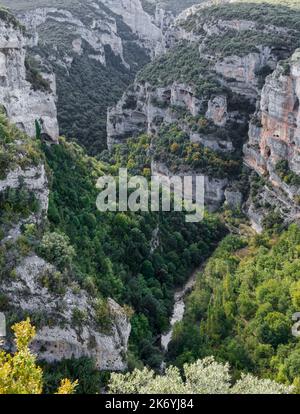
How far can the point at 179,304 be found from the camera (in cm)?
4422

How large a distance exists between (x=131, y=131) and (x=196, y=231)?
86.6ft

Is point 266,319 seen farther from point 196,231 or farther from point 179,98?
point 179,98

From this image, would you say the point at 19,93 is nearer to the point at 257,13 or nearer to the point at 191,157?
the point at 191,157

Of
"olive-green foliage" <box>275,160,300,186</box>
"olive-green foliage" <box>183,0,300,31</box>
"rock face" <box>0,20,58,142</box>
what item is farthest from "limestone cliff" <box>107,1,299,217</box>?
"rock face" <box>0,20,58,142</box>

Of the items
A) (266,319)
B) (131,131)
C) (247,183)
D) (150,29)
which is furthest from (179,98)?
(150,29)

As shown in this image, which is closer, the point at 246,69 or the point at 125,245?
the point at 125,245

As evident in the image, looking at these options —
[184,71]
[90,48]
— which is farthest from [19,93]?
[90,48]

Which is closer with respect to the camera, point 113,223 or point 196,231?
point 113,223

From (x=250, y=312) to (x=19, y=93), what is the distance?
21.9 metres

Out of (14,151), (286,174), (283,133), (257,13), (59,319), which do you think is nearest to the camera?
(59,319)

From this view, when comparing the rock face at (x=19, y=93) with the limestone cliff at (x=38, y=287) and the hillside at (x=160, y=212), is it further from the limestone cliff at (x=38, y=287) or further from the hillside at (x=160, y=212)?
the limestone cliff at (x=38, y=287)

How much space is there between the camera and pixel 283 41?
63.7 metres

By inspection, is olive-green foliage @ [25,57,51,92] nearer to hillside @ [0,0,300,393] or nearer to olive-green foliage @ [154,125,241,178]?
hillside @ [0,0,300,393]

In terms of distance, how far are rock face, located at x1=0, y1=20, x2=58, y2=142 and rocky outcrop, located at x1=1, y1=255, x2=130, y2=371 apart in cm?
1573
